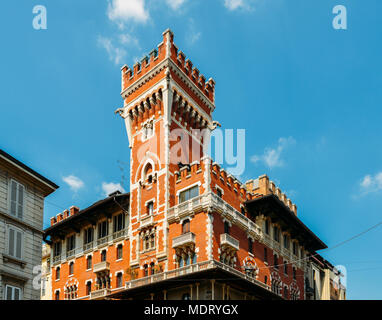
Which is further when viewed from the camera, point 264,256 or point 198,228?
Answer: point 264,256

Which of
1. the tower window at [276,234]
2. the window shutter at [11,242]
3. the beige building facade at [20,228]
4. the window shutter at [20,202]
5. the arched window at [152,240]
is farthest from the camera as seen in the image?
the tower window at [276,234]

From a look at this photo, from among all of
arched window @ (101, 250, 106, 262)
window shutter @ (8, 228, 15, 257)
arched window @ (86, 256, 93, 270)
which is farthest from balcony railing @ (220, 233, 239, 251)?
window shutter @ (8, 228, 15, 257)

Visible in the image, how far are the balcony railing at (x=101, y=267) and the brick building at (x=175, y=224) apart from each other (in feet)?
0.38

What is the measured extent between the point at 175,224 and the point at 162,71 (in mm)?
15958

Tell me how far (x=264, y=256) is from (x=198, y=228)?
32.5 ft

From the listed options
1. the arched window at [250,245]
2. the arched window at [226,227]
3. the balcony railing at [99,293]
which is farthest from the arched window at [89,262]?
the arched window at [250,245]

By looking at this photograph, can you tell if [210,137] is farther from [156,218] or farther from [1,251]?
[1,251]

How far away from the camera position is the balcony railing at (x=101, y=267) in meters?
52.9

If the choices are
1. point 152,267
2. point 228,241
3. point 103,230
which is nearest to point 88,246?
point 103,230

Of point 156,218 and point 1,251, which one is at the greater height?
point 156,218

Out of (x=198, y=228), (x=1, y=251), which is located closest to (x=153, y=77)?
(x=198, y=228)

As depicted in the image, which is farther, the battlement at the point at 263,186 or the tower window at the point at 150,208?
the battlement at the point at 263,186

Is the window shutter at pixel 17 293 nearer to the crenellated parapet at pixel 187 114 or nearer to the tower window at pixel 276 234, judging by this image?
the crenellated parapet at pixel 187 114
